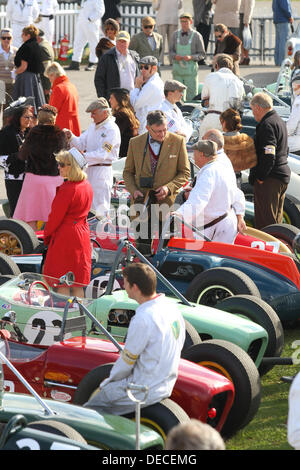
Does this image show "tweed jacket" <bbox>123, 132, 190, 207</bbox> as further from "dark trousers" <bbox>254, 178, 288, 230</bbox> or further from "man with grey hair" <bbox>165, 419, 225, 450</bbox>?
"man with grey hair" <bbox>165, 419, 225, 450</bbox>

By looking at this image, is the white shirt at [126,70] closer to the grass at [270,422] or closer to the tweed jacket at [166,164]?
the tweed jacket at [166,164]

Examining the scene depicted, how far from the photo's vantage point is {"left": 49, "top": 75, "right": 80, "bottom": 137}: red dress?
41.9 feet

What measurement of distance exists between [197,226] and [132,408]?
11.3ft

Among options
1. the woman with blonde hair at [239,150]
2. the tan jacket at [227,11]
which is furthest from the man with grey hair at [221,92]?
the tan jacket at [227,11]

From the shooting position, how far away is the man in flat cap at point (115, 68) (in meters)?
14.5

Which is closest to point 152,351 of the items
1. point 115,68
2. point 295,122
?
point 295,122

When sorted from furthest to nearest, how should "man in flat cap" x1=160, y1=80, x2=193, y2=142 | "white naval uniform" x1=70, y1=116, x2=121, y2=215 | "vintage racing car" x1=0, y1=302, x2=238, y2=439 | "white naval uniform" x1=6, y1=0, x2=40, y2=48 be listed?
"white naval uniform" x1=6, y1=0, x2=40, y2=48 → "man in flat cap" x1=160, y1=80, x2=193, y2=142 → "white naval uniform" x1=70, y1=116, x2=121, y2=215 → "vintage racing car" x1=0, y1=302, x2=238, y2=439

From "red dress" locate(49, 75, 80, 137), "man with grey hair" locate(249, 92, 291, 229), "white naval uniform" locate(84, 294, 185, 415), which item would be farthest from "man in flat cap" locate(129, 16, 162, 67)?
"white naval uniform" locate(84, 294, 185, 415)

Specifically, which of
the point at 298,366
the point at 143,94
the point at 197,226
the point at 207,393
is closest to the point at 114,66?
the point at 143,94

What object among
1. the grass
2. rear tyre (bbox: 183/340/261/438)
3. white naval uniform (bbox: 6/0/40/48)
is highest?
white naval uniform (bbox: 6/0/40/48)

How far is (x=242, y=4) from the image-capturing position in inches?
835

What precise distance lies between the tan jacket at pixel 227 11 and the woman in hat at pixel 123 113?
8.69 metres

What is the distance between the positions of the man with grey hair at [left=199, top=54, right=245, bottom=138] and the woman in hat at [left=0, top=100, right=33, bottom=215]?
287 cm
